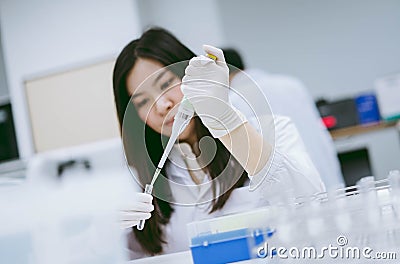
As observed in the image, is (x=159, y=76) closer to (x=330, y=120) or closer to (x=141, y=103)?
(x=141, y=103)

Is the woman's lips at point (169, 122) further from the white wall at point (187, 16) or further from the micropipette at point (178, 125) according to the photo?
the white wall at point (187, 16)

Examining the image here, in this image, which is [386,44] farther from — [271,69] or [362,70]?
[271,69]

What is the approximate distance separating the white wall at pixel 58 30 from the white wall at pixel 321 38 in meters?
0.92

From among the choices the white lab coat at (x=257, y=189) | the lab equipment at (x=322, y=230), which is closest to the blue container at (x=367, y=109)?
the white lab coat at (x=257, y=189)

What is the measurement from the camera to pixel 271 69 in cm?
352

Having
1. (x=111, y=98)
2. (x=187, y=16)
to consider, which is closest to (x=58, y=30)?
(x=187, y=16)

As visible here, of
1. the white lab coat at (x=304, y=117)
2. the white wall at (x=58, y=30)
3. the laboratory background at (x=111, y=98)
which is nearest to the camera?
the laboratory background at (x=111, y=98)

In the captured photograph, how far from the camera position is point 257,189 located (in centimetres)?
88

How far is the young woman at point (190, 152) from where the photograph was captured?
804 mm

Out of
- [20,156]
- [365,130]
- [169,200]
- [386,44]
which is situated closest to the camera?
[169,200]

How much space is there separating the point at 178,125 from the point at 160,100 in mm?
65

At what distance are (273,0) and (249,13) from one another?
169 mm

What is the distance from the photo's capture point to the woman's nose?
2.79 ft

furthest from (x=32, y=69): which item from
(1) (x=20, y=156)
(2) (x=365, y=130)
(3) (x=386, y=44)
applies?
(3) (x=386, y=44)
